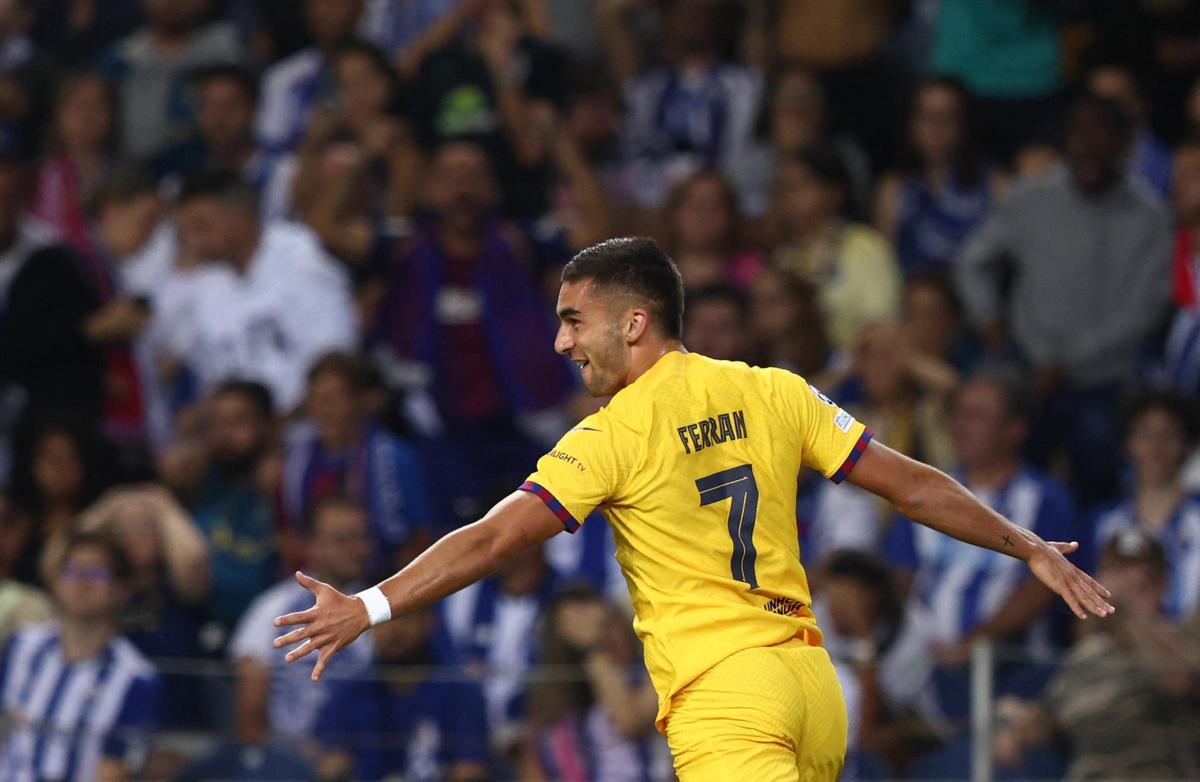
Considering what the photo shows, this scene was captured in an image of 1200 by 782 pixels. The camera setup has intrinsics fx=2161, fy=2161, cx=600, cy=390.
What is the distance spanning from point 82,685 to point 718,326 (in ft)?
11.2

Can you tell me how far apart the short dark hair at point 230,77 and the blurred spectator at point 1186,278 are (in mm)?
5293

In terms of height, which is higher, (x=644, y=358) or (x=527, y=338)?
(x=527, y=338)

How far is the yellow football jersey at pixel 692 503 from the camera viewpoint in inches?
215

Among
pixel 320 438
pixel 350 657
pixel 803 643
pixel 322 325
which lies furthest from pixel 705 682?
pixel 322 325

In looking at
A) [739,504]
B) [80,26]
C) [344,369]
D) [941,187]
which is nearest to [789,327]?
[941,187]

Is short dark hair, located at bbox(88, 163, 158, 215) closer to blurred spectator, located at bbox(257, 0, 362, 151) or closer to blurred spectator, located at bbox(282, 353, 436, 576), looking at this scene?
blurred spectator, located at bbox(257, 0, 362, 151)

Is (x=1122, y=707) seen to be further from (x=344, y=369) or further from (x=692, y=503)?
(x=344, y=369)

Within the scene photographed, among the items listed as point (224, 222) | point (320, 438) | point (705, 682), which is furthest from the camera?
point (224, 222)

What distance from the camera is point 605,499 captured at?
548 cm

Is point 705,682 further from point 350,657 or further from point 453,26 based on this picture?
point 453,26

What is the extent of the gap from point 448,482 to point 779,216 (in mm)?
2302

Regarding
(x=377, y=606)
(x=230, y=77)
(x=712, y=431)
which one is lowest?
(x=377, y=606)

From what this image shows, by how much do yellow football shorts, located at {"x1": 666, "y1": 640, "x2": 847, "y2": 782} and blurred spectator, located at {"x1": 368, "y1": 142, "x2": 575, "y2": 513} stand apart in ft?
18.9

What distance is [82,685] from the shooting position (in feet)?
30.7
